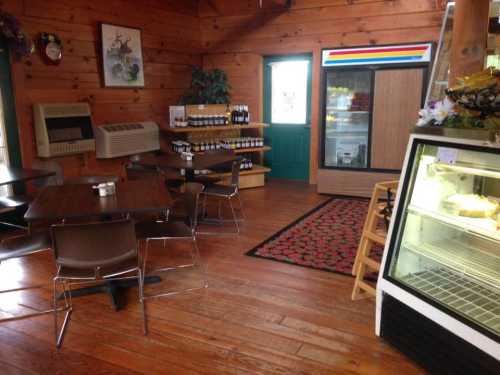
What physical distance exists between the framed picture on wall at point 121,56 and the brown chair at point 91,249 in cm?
360


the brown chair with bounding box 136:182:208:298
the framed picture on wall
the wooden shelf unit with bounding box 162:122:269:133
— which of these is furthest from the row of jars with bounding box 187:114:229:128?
the brown chair with bounding box 136:182:208:298

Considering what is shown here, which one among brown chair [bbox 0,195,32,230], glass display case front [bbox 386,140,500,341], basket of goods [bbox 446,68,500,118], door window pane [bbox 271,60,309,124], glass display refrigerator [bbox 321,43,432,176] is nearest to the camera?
basket of goods [bbox 446,68,500,118]

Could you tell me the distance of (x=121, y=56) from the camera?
5645 mm

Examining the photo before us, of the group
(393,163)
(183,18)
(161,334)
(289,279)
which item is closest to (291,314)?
(289,279)

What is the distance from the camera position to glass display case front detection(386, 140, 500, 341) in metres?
2.03

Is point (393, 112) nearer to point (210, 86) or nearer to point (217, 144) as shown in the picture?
point (217, 144)

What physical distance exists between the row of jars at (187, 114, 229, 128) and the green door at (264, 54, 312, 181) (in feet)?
3.61

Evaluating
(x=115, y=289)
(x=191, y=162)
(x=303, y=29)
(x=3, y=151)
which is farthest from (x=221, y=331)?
(x=303, y=29)

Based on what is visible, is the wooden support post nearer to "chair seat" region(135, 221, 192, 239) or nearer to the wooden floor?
the wooden floor

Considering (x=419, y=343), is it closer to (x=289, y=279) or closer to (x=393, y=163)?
(x=289, y=279)

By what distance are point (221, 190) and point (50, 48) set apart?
2.50 metres

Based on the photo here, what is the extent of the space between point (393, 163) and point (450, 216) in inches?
139

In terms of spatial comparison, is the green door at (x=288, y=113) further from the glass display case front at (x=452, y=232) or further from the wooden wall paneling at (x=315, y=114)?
the glass display case front at (x=452, y=232)

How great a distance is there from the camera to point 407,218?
2357 millimetres
